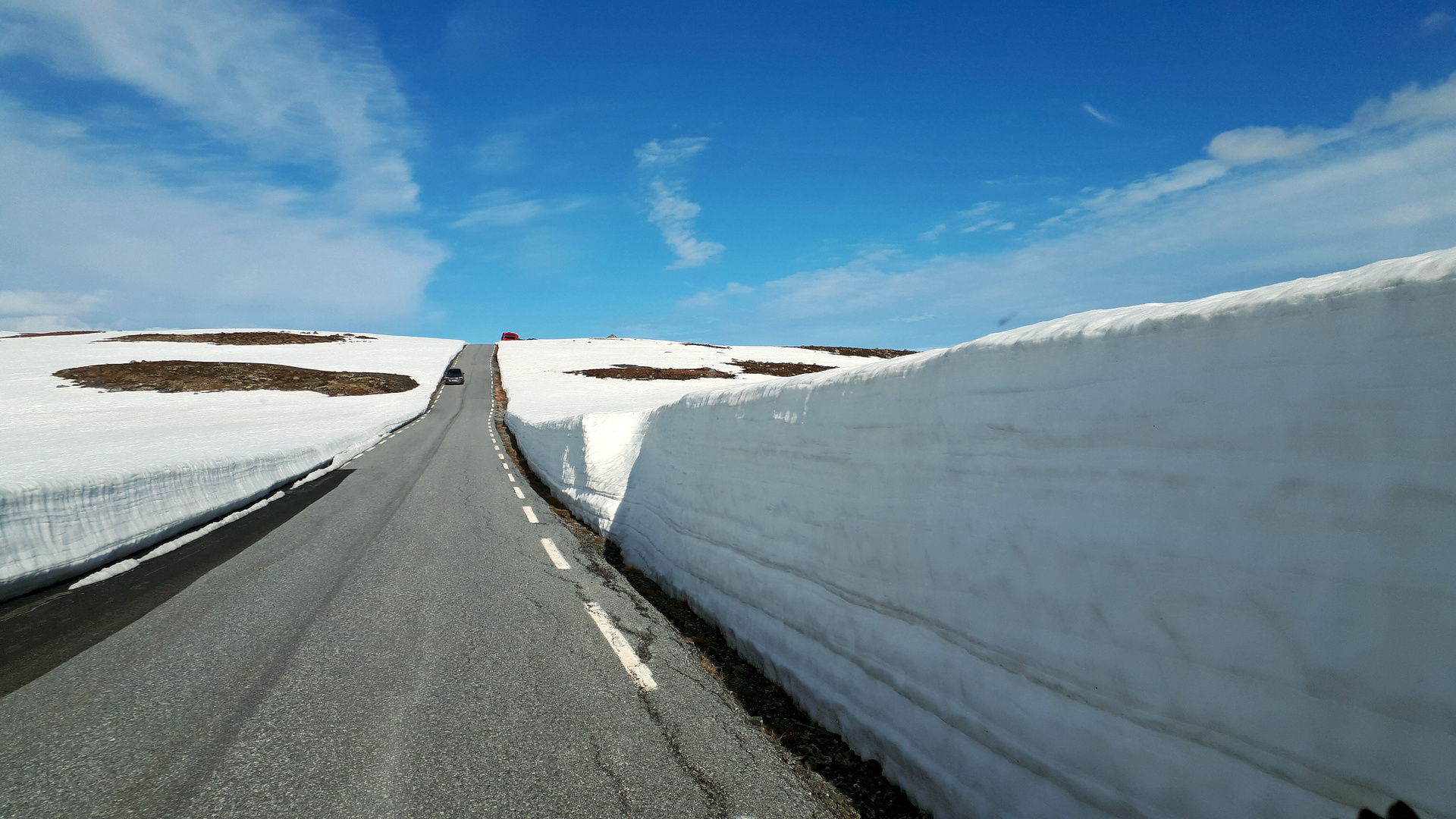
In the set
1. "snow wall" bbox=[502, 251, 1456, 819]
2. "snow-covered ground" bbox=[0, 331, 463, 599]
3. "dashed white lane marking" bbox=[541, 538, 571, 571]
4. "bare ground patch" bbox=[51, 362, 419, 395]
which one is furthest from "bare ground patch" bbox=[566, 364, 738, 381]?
"snow wall" bbox=[502, 251, 1456, 819]

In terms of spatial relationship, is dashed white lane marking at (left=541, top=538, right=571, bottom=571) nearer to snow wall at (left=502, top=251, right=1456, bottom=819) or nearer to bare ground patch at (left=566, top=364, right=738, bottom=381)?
snow wall at (left=502, top=251, right=1456, bottom=819)

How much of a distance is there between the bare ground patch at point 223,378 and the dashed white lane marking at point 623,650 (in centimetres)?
3762

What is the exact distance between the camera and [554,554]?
745 cm

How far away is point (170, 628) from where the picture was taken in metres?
4.91

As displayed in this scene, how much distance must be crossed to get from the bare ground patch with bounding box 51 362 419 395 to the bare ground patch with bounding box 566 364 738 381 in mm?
11881

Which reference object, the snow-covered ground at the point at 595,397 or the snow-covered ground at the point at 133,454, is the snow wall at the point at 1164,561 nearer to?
the snow-covered ground at the point at 595,397

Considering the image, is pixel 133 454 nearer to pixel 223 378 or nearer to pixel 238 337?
pixel 223 378

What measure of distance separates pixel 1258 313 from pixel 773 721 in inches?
117

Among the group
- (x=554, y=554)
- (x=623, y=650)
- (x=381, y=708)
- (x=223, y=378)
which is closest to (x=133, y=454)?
(x=554, y=554)

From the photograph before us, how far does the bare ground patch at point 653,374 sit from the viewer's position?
45.2 metres

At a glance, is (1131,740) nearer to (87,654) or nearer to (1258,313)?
(1258,313)

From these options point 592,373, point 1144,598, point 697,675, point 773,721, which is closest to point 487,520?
point 697,675

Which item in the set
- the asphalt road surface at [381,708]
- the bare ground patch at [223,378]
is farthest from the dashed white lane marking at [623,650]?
the bare ground patch at [223,378]

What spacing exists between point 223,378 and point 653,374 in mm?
24970
